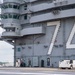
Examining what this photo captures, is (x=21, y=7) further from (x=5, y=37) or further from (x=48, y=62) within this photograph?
(x=48, y=62)

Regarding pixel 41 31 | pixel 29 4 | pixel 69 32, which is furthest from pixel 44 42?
pixel 29 4

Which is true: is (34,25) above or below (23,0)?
below

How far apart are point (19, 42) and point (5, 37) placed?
442cm

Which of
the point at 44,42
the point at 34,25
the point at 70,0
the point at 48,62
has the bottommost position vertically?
the point at 48,62

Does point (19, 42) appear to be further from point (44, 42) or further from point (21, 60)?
point (44, 42)

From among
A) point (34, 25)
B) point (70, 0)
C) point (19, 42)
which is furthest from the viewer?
point (19, 42)

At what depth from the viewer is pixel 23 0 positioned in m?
67.7

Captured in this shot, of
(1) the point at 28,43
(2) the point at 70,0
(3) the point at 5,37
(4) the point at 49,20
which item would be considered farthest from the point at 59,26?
(3) the point at 5,37

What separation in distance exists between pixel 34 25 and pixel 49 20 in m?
6.70

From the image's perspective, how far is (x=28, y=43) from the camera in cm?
6538

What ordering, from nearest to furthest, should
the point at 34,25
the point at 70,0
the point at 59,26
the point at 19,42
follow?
1. the point at 70,0
2. the point at 59,26
3. the point at 34,25
4. the point at 19,42

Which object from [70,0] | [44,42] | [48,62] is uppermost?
[70,0]

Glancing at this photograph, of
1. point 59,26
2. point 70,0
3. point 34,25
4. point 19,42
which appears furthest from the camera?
point 19,42

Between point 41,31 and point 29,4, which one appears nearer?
point 41,31
